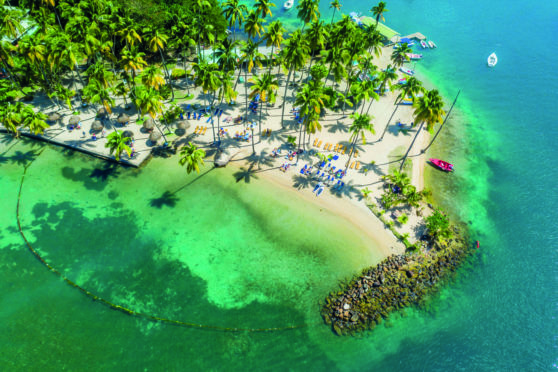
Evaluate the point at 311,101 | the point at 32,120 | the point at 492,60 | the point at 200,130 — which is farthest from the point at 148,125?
the point at 492,60

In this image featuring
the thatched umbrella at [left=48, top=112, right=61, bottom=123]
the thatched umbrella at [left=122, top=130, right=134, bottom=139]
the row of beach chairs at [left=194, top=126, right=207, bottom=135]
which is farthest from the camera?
the row of beach chairs at [left=194, top=126, right=207, bottom=135]

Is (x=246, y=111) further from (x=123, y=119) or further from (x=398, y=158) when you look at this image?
(x=398, y=158)

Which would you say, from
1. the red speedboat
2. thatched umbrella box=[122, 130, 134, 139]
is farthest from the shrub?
the red speedboat

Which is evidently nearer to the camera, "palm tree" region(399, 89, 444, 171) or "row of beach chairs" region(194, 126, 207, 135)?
"palm tree" region(399, 89, 444, 171)

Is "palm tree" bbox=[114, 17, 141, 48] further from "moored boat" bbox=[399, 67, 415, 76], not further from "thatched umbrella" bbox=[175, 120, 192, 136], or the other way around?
"moored boat" bbox=[399, 67, 415, 76]

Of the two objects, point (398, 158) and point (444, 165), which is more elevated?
point (444, 165)

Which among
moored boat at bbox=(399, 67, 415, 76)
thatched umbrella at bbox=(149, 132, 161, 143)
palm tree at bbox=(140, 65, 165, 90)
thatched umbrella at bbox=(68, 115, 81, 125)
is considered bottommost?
thatched umbrella at bbox=(68, 115, 81, 125)
